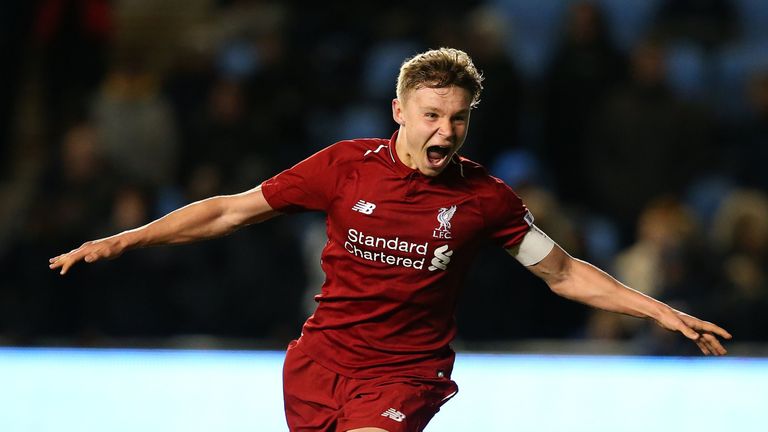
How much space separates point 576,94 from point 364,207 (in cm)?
591

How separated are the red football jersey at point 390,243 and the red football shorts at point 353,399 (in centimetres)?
4

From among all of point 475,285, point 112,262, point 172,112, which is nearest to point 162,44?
point 172,112

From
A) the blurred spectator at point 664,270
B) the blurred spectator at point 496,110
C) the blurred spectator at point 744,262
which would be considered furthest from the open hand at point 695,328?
the blurred spectator at point 496,110

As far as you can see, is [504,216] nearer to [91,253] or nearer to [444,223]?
[444,223]

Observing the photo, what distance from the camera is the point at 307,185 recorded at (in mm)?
4539

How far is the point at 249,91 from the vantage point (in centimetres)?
1044

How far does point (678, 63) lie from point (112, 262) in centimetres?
450

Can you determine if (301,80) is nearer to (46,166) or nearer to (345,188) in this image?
(46,166)

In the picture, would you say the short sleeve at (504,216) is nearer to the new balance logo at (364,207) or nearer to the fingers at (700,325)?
the new balance logo at (364,207)

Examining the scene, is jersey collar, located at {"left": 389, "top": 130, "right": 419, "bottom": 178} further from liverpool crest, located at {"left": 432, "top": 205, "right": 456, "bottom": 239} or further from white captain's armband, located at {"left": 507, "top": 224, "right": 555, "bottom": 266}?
white captain's armband, located at {"left": 507, "top": 224, "right": 555, "bottom": 266}

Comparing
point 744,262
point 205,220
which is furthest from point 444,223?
point 744,262

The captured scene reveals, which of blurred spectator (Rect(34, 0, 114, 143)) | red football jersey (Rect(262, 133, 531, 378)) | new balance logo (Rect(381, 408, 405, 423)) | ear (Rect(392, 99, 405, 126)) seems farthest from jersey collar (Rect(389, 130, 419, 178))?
blurred spectator (Rect(34, 0, 114, 143))

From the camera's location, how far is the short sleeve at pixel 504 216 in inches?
177

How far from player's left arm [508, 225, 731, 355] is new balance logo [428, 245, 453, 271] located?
319 millimetres
